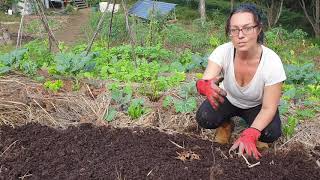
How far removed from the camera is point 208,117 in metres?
3.24

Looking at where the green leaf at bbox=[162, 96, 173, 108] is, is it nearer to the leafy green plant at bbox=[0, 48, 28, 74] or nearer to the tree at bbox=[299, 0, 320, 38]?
the leafy green plant at bbox=[0, 48, 28, 74]

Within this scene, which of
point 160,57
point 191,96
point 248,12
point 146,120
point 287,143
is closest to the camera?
point 248,12

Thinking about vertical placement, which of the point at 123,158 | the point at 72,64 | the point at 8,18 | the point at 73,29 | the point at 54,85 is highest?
the point at 72,64

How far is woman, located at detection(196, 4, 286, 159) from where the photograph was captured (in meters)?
2.83

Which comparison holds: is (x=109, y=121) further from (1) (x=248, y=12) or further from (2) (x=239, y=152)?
(1) (x=248, y=12)

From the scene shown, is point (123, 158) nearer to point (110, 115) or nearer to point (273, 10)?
point (110, 115)

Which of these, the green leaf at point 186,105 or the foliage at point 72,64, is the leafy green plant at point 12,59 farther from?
the green leaf at point 186,105

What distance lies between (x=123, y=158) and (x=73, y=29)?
46.7ft

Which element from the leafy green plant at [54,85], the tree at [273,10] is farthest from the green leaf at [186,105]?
the tree at [273,10]

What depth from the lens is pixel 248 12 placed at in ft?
9.26

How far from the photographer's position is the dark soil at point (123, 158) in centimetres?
275

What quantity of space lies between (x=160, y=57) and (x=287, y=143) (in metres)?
2.60

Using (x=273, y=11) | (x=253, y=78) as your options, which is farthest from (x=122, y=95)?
(x=273, y=11)

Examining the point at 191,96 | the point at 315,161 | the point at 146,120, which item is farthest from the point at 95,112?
the point at 315,161
